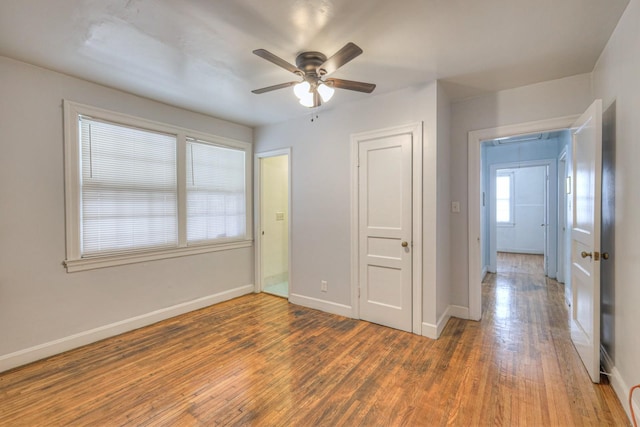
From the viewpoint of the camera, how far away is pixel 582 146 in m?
2.45

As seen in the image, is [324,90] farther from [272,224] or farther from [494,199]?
[494,199]

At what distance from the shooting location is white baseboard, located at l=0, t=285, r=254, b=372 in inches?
97.1

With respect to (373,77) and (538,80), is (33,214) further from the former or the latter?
(538,80)

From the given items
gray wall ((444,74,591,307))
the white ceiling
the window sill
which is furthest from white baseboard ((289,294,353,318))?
the white ceiling

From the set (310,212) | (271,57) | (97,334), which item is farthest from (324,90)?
(97,334)

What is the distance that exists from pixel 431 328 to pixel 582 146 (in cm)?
206

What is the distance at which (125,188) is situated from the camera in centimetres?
315

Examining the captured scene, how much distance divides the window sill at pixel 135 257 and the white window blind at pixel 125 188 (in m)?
0.07

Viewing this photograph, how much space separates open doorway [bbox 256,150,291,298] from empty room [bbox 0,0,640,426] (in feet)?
0.90

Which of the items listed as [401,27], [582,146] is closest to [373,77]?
[401,27]

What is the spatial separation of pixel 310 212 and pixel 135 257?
205 centimetres

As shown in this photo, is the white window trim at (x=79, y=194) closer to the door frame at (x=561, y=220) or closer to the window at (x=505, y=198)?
the door frame at (x=561, y=220)

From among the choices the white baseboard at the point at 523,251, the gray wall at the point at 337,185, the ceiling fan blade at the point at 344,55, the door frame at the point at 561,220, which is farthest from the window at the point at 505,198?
the ceiling fan blade at the point at 344,55

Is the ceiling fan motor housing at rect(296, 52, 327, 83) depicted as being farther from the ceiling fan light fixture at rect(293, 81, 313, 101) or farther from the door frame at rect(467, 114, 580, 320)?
the door frame at rect(467, 114, 580, 320)
